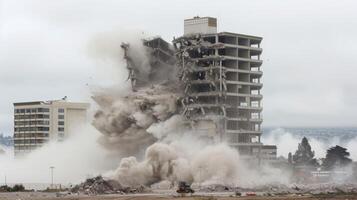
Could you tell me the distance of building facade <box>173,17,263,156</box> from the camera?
191 metres

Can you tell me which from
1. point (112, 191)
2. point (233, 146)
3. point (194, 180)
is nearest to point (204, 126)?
point (233, 146)

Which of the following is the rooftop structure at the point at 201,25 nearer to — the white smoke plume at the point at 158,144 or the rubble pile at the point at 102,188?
the white smoke plume at the point at 158,144

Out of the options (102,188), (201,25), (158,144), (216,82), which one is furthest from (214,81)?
(102,188)

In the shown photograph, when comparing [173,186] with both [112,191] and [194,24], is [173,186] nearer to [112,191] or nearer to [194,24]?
[112,191]

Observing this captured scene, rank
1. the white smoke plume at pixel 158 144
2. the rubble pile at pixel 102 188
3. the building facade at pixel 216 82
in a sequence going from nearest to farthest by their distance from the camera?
1. the rubble pile at pixel 102 188
2. the white smoke plume at pixel 158 144
3. the building facade at pixel 216 82

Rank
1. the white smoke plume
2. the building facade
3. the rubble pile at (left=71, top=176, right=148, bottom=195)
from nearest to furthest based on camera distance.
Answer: the rubble pile at (left=71, top=176, right=148, bottom=195)
the white smoke plume
the building facade

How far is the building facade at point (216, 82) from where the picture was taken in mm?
191000

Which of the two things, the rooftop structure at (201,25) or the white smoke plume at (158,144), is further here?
the rooftop structure at (201,25)

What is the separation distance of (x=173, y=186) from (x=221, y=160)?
1400 cm

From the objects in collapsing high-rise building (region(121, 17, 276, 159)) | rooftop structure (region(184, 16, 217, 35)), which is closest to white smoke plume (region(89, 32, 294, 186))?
collapsing high-rise building (region(121, 17, 276, 159))

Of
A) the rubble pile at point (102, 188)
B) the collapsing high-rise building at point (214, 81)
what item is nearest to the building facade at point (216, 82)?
the collapsing high-rise building at point (214, 81)

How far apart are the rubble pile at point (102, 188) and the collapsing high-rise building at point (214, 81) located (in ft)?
113

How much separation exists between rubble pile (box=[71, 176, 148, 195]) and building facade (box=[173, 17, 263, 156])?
3509 centimetres

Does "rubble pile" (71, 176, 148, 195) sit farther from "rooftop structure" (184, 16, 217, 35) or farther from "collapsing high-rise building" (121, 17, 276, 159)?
"rooftop structure" (184, 16, 217, 35)
